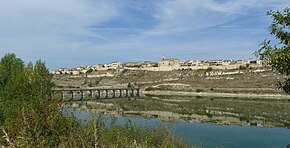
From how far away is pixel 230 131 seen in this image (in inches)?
1251

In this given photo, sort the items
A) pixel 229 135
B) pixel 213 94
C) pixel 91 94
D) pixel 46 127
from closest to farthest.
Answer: pixel 46 127
pixel 229 135
pixel 213 94
pixel 91 94

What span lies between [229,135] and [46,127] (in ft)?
71.5

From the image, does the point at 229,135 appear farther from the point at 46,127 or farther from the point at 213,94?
the point at 213,94

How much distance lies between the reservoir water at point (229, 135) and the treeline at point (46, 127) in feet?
12.9

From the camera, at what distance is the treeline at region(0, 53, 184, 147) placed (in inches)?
342

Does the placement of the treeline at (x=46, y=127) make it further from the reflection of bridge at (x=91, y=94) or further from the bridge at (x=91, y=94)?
the reflection of bridge at (x=91, y=94)

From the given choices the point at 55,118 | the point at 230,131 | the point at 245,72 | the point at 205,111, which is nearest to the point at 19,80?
the point at 55,118

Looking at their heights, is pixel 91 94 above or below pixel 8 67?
below

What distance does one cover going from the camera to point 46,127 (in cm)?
1171

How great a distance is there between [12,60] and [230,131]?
1041 inches

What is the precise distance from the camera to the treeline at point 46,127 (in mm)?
8679

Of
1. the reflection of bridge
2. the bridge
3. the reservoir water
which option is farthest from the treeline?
the reflection of bridge

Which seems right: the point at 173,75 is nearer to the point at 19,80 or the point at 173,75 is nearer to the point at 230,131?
the point at 230,131

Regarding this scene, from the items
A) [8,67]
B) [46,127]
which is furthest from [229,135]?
[8,67]
